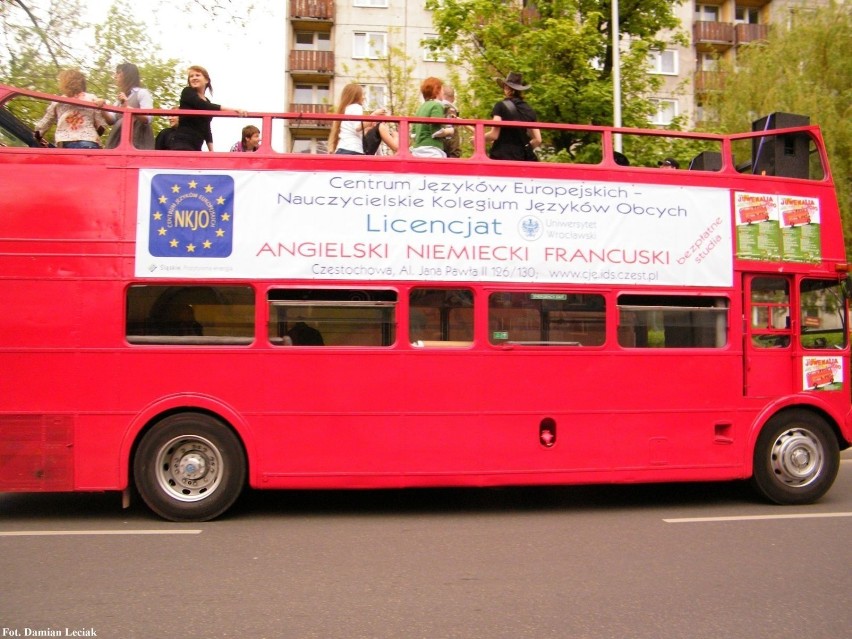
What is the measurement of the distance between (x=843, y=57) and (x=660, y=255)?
1550 centimetres

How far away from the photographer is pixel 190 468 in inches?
254

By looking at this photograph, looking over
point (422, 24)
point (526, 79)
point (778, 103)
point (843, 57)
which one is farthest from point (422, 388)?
point (422, 24)

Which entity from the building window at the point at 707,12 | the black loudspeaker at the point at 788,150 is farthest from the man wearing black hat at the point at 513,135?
the building window at the point at 707,12

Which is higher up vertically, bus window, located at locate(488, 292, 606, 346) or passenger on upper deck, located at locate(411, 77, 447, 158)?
passenger on upper deck, located at locate(411, 77, 447, 158)

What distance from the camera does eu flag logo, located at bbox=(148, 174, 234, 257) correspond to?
256 inches

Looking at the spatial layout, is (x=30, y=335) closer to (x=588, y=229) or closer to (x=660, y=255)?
(x=588, y=229)

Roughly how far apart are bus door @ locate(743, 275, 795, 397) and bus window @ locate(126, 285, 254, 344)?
494 cm

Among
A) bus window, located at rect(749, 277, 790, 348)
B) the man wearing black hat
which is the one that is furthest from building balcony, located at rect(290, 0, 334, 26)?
bus window, located at rect(749, 277, 790, 348)

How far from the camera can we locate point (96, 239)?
6.43 m

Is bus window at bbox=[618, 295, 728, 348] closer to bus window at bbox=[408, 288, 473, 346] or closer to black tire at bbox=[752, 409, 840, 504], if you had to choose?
black tire at bbox=[752, 409, 840, 504]

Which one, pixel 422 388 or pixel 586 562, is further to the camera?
pixel 422 388

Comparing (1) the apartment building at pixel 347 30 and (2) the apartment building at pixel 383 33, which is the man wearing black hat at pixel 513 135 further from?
(1) the apartment building at pixel 347 30

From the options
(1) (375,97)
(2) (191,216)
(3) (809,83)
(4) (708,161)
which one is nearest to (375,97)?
(1) (375,97)

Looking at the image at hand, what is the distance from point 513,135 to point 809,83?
50.6 feet
